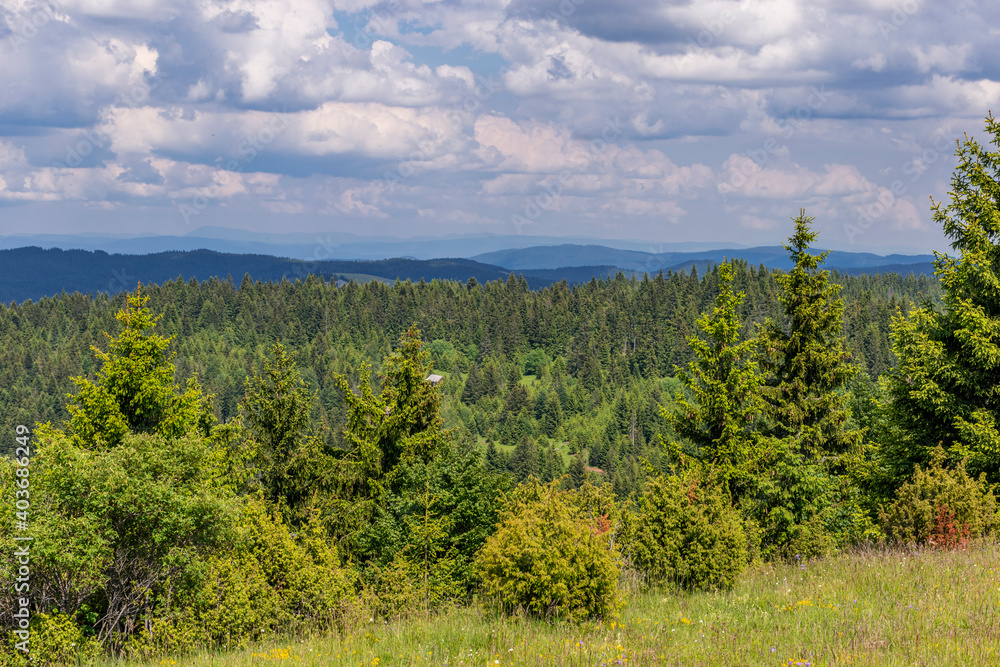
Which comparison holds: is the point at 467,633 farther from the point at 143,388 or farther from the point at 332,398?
the point at 332,398

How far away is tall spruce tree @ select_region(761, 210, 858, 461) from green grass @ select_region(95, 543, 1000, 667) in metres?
11.5

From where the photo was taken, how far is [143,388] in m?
20.8

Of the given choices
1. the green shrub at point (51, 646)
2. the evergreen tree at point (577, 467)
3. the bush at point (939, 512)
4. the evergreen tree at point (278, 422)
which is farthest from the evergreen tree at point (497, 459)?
the green shrub at point (51, 646)

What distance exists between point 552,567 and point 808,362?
15.7 m

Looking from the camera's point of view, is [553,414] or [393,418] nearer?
[393,418]

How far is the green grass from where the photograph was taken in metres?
6.98

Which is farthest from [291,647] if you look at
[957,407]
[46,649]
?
[957,407]

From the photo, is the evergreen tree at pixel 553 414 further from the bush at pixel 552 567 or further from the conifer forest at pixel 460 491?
the bush at pixel 552 567

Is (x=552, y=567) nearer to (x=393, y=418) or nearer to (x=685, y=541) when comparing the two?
(x=685, y=541)

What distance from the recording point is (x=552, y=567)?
941 centimetres

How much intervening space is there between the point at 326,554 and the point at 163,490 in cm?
477

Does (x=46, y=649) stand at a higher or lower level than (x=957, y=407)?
lower

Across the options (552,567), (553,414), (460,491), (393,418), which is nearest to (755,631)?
(552,567)

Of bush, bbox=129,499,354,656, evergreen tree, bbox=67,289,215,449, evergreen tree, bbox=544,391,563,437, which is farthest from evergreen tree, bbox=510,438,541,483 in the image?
bush, bbox=129,499,354,656
